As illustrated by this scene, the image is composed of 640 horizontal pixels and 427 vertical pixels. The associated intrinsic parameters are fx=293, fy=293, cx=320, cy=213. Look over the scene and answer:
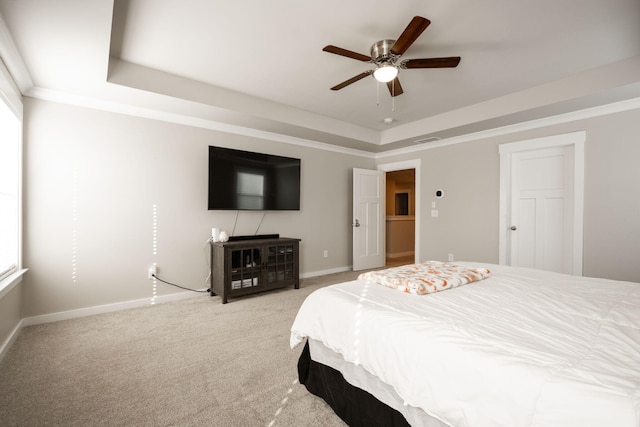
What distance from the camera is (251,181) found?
407 centimetres

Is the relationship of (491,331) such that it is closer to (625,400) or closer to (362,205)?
(625,400)

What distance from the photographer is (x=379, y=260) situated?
564cm

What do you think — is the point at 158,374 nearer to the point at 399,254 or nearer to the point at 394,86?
the point at 394,86

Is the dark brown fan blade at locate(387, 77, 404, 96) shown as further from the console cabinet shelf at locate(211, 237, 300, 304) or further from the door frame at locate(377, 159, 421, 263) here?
the door frame at locate(377, 159, 421, 263)

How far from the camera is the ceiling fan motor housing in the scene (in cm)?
234

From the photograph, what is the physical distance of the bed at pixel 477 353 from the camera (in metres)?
0.80

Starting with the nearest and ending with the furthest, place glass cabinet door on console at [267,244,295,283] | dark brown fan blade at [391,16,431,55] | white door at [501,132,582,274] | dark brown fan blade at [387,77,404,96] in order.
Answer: dark brown fan blade at [391,16,431,55] → dark brown fan blade at [387,77,404,96] → white door at [501,132,582,274] → glass cabinet door on console at [267,244,295,283]

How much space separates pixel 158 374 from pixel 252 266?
1788mm

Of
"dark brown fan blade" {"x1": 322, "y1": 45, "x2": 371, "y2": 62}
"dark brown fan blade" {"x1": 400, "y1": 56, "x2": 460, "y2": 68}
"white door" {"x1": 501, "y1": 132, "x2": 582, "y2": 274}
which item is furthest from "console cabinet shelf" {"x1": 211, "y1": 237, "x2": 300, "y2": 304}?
"white door" {"x1": 501, "y1": 132, "x2": 582, "y2": 274}

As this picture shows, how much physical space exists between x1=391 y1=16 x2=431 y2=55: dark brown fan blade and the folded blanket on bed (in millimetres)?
1545

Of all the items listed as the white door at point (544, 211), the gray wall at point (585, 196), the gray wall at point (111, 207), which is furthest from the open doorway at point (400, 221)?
the gray wall at point (111, 207)

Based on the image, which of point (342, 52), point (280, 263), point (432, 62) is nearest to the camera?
point (342, 52)

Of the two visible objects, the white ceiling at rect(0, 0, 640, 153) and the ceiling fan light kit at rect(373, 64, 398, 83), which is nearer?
the white ceiling at rect(0, 0, 640, 153)

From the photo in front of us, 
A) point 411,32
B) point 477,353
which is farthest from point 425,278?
point 411,32
